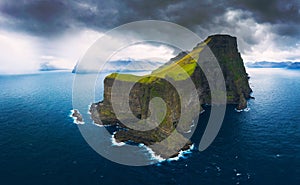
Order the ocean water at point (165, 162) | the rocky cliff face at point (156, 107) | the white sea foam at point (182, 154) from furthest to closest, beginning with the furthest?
the rocky cliff face at point (156, 107), the white sea foam at point (182, 154), the ocean water at point (165, 162)

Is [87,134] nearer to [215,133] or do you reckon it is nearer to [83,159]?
[83,159]

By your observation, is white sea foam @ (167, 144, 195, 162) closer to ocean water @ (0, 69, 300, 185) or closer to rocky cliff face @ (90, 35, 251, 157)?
ocean water @ (0, 69, 300, 185)

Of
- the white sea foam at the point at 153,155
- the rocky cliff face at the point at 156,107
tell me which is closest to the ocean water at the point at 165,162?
the white sea foam at the point at 153,155

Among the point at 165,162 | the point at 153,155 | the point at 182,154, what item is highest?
the point at 182,154

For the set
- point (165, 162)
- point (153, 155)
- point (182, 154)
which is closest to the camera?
point (165, 162)

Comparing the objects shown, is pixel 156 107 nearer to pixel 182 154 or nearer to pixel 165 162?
pixel 182 154

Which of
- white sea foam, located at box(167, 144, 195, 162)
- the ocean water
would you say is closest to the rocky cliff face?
white sea foam, located at box(167, 144, 195, 162)

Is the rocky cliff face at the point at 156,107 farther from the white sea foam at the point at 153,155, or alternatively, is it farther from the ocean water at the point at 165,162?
the ocean water at the point at 165,162

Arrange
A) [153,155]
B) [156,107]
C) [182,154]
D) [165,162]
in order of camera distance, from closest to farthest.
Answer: [165,162] → [153,155] → [182,154] → [156,107]

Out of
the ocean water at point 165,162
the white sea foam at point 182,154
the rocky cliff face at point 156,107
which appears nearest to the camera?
the ocean water at point 165,162

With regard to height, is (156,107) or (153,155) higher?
(156,107)

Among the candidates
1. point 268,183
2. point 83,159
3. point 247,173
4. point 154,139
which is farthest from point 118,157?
point 268,183

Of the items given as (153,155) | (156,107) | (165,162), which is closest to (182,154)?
(165,162)
